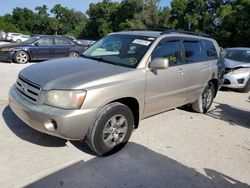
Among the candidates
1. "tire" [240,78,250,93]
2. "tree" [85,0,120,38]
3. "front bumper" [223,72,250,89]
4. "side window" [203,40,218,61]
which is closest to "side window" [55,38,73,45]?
"front bumper" [223,72,250,89]

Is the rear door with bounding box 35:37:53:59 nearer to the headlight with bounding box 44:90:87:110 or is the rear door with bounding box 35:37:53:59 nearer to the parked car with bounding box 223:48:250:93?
the parked car with bounding box 223:48:250:93

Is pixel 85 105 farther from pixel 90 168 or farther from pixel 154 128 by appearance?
pixel 154 128

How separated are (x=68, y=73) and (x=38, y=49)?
33.2ft

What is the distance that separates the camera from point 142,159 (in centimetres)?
423

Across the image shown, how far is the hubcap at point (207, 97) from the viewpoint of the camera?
21.4ft

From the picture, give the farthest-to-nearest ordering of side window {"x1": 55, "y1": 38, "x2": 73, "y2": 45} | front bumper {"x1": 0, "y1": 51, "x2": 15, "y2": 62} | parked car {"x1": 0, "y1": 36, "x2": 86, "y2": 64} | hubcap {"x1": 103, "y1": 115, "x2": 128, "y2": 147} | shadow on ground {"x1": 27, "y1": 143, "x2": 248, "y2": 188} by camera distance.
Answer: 1. side window {"x1": 55, "y1": 38, "x2": 73, "y2": 45}
2. parked car {"x1": 0, "y1": 36, "x2": 86, "y2": 64}
3. front bumper {"x1": 0, "y1": 51, "x2": 15, "y2": 62}
4. hubcap {"x1": 103, "y1": 115, "x2": 128, "y2": 147}
5. shadow on ground {"x1": 27, "y1": 143, "x2": 248, "y2": 188}

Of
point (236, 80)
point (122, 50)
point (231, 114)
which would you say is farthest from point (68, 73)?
point (236, 80)

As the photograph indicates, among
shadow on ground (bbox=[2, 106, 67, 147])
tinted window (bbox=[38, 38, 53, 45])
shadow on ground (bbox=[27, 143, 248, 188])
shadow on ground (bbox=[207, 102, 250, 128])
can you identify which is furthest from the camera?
tinted window (bbox=[38, 38, 53, 45])

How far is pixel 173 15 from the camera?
53.8 m

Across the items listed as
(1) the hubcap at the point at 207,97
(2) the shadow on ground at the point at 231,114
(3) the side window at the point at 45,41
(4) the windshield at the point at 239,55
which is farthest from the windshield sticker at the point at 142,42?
(3) the side window at the point at 45,41

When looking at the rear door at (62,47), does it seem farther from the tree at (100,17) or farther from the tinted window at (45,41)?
the tree at (100,17)

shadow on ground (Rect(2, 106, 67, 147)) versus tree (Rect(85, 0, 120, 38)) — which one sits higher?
tree (Rect(85, 0, 120, 38))

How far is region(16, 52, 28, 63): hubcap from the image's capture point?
43.3ft

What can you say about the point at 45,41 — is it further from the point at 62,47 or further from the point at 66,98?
the point at 66,98
